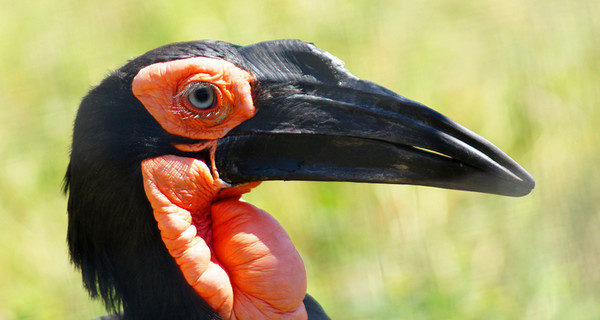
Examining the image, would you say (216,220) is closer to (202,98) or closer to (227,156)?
(227,156)

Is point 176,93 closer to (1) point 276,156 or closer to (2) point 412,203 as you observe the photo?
(1) point 276,156

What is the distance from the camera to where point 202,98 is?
5.71ft

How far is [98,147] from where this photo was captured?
1723 millimetres

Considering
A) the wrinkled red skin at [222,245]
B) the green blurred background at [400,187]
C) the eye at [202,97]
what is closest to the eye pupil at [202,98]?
the eye at [202,97]

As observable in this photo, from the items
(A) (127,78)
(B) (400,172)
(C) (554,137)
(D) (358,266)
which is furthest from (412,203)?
(A) (127,78)

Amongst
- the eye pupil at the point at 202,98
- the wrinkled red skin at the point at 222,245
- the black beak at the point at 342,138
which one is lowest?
the wrinkled red skin at the point at 222,245

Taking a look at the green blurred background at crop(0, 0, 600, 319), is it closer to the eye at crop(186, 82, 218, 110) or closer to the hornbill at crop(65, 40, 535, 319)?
the hornbill at crop(65, 40, 535, 319)

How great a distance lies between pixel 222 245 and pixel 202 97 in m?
Result: 0.33

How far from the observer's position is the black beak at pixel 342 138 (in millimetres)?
1685

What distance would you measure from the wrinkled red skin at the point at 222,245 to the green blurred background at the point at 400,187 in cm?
93

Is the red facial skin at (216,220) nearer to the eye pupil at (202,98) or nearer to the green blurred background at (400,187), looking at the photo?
the eye pupil at (202,98)

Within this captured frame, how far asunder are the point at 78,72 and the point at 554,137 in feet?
6.36

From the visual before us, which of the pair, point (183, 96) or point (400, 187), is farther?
point (400, 187)

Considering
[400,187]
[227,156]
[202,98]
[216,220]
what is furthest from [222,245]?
[400,187]
